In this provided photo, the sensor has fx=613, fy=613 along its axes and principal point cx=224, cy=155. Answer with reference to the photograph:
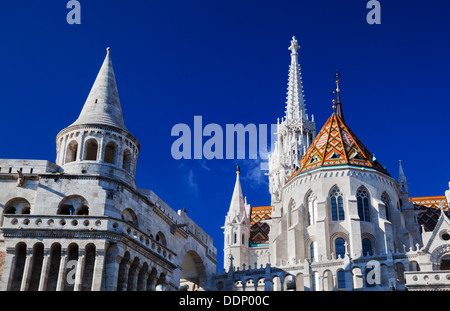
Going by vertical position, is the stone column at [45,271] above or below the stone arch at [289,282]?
below

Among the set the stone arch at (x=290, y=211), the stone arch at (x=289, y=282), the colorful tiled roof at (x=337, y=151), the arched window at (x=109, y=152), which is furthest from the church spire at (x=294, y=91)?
the arched window at (x=109, y=152)

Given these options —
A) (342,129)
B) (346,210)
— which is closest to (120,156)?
(346,210)

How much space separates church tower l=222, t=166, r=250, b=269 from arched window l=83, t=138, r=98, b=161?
75.4 feet

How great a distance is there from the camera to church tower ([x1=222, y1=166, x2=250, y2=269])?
5281 cm

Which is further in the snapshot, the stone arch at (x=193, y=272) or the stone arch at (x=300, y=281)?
the stone arch at (x=193, y=272)

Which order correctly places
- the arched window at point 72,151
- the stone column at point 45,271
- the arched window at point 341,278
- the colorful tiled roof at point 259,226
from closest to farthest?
the stone column at point 45,271, the arched window at point 72,151, the arched window at point 341,278, the colorful tiled roof at point 259,226

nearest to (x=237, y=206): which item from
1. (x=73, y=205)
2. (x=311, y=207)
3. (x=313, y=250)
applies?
(x=311, y=207)

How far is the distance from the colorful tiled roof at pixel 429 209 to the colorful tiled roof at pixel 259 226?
13102mm

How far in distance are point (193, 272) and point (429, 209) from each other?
840 inches

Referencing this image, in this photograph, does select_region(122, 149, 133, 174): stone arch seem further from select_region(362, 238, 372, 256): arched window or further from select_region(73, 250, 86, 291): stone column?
select_region(362, 238, 372, 256): arched window

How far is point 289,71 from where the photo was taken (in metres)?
76.9

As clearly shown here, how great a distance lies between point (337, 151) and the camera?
47.4m

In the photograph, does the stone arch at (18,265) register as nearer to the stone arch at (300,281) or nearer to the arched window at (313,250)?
the stone arch at (300,281)

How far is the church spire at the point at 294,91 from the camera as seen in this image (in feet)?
233
